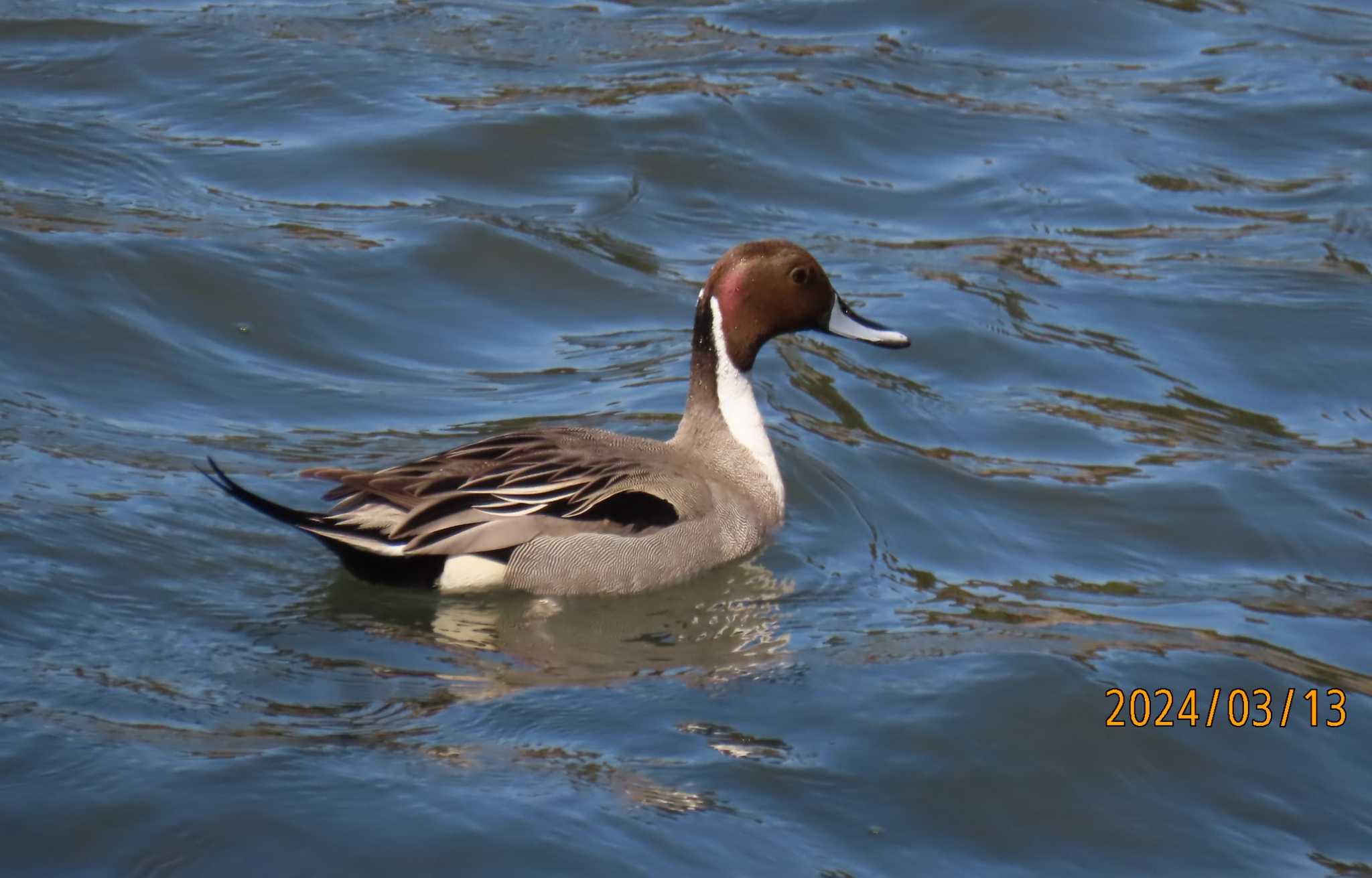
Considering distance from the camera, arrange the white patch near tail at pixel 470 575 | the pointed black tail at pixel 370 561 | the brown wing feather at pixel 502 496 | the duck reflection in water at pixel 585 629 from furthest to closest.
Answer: the white patch near tail at pixel 470 575 < the brown wing feather at pixel 502 496 < the pointed black tail at pixel 370 561 < the duck reflection in water at pixel 585 629

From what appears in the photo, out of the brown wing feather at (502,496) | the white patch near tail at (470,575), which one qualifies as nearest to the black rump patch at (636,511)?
the brown wing feather at (502,496)

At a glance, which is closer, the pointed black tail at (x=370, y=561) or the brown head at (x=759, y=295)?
the pointed black tail at (x=370, y=561)

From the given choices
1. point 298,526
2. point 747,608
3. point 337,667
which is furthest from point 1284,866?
point 298,526

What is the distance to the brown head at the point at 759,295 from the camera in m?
7.29

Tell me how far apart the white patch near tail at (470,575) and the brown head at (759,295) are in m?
1.39

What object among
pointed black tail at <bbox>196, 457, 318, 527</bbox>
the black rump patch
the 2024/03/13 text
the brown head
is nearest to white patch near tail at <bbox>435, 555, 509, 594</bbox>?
the black rump patch

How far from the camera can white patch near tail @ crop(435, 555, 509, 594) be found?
647 centimetres

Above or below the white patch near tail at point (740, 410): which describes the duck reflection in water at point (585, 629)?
below

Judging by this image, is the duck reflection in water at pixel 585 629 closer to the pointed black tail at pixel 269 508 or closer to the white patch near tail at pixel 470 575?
the white patch near tail at pixel 470 575

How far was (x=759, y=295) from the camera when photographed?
732cm

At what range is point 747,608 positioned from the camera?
6.58 m

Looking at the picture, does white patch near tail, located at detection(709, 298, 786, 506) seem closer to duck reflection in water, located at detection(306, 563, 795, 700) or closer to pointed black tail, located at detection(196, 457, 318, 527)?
duck reflection in water, located at detection(306, 563, 795, 700)

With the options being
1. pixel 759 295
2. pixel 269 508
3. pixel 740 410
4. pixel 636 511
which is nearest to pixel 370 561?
Result: pixel 269 508

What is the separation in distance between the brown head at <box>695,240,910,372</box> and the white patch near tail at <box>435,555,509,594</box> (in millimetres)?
1387
